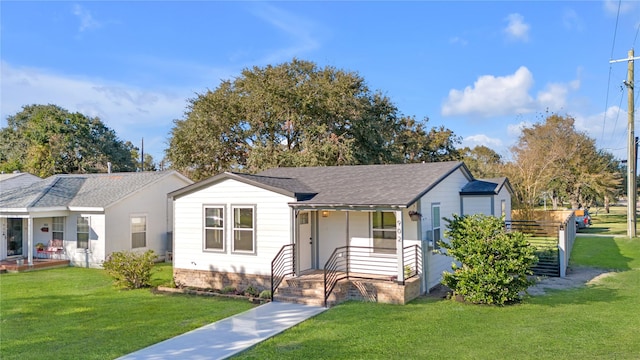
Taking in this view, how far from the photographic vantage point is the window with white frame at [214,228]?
1298cm

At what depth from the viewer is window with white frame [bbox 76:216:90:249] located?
18266 mm

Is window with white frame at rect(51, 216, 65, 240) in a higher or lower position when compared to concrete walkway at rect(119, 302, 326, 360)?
higher

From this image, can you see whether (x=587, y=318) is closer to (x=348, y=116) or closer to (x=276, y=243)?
(x=276, y=243)

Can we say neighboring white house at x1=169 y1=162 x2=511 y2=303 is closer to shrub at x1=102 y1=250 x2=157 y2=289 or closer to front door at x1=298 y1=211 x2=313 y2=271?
front door at x1=298 y1=211 x2=313 y2=271

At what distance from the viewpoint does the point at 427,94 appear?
2577 centimetres

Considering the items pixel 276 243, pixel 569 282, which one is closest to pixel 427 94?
pixel 569 282

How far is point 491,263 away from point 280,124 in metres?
20.1

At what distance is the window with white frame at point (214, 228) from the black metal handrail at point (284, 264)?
2.16 metres

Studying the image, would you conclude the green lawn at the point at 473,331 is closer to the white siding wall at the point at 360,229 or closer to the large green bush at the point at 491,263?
the large green bush at the point at 491,263

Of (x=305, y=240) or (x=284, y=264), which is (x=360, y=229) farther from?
(x=284, y=264)

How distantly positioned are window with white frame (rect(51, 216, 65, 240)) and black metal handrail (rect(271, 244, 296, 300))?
1250 centimetres

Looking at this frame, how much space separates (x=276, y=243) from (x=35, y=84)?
1023 centimetres

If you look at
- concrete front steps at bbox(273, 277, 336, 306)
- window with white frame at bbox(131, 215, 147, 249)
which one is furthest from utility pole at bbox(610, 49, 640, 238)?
window with white frame at bbox(131, 215, 147, 249)

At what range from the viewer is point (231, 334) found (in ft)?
27.0
